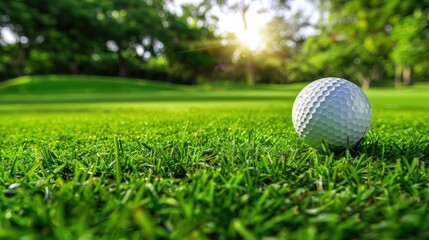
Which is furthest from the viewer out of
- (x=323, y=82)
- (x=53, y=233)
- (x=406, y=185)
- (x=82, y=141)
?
(x=82, y=141)

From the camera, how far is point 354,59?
41.7 meters

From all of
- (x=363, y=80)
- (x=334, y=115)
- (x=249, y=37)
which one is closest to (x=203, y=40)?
(x=249, y=37)

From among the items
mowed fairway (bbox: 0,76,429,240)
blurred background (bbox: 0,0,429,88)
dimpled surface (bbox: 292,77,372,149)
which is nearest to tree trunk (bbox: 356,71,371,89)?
blurred background (bbox: 0,0,429,88)

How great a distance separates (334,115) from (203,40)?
40285 mm

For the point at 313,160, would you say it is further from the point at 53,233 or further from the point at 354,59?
the point at 354,59

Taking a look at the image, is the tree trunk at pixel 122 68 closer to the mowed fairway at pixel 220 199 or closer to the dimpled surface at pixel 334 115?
the dimpled surface at pixel 334 115

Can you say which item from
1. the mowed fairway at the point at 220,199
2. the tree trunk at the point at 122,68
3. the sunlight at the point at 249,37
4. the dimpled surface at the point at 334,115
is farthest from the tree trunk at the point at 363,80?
the mowed fairway at the point at 220,199

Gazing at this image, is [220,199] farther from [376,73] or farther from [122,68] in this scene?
[376,73]

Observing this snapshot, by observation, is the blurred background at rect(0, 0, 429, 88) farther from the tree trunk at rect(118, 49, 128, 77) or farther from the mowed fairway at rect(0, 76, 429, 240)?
the mowed fairway at rect(0, 76, 429, 240)

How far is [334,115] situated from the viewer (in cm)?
198

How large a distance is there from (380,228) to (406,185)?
0.44 m

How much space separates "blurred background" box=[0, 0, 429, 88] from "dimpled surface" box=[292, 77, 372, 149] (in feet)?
42.9

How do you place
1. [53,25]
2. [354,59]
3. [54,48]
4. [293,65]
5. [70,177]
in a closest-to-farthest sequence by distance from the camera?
[70,177] < [53,25] < [54,48] < [354,59] < [293,65]

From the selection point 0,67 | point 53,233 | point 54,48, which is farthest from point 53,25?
point 53,233
